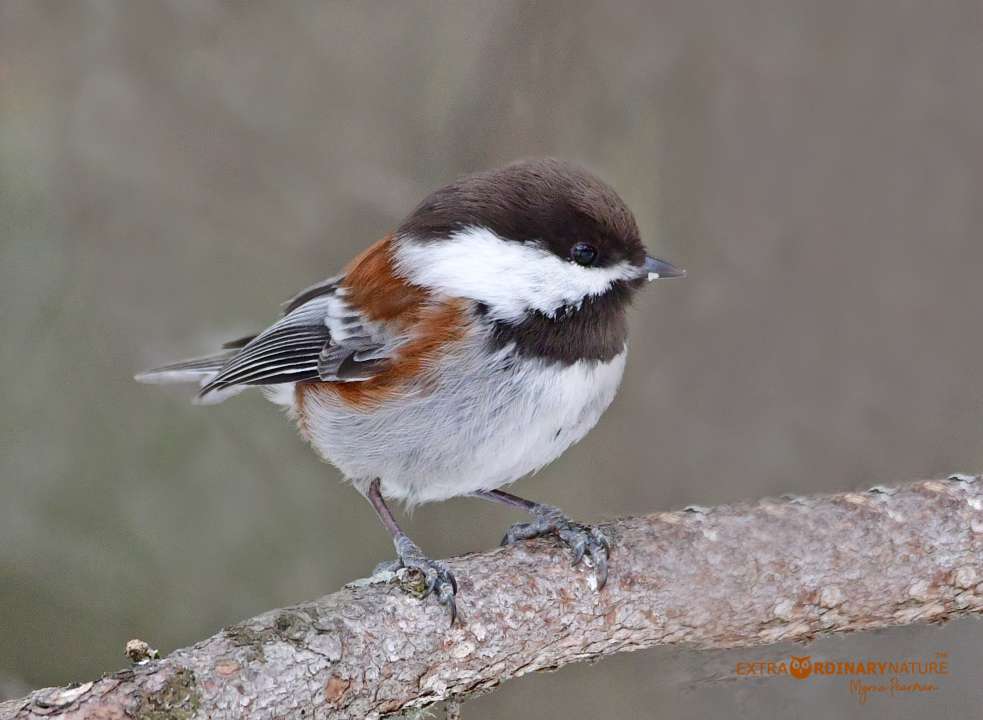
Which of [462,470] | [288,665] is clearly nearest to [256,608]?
[462,470]


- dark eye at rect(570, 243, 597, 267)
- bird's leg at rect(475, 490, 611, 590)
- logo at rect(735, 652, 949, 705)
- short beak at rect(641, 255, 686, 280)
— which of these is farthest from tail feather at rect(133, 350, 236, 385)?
logo at rect(735, 652, 949, 705)

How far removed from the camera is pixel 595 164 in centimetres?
425

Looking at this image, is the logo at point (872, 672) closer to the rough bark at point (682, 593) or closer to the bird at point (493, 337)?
the rough bark at point (682, 593)

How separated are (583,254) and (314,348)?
41.7 inches

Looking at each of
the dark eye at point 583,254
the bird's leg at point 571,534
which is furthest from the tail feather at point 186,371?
the dark eye at point 583,254

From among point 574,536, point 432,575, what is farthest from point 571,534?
point 432,575

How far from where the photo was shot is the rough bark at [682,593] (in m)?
2.67

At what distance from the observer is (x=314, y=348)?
353 cm

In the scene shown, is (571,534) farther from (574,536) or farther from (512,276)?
(512,276)

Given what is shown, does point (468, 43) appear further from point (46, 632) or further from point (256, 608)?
point (46, 632)

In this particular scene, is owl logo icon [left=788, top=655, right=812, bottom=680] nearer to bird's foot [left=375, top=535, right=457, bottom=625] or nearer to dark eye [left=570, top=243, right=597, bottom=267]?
bird's foot [left=375, top=535, right=457, bottom=625]

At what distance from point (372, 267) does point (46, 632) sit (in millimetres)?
1882

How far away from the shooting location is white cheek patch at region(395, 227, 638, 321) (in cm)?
302

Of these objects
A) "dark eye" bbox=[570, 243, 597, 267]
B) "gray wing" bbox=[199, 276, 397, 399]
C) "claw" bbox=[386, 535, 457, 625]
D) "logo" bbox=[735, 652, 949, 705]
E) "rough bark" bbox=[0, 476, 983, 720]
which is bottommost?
"logo" bbox=[735, 652, 949, 705]
